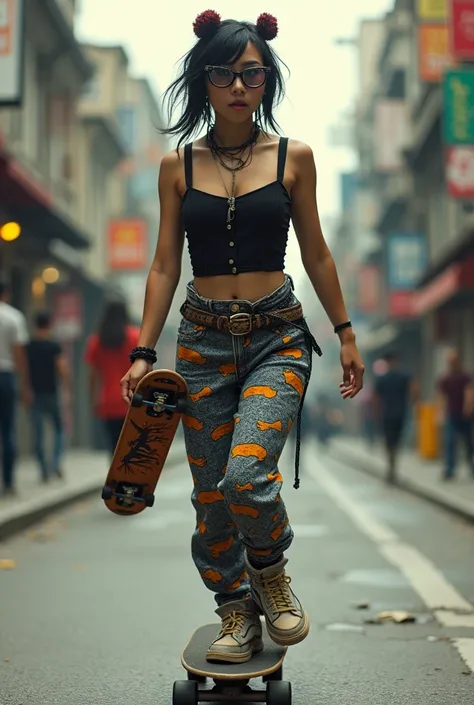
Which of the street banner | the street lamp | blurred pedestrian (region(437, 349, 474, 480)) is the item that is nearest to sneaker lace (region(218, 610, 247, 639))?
the street lamp

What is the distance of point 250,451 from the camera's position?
373cm

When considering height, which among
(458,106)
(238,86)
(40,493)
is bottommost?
(40,493)

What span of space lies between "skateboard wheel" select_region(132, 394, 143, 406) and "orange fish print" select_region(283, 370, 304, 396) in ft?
1.50

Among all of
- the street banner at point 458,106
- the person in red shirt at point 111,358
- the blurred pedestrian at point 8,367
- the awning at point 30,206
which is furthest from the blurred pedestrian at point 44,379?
the street banner at point 458,106

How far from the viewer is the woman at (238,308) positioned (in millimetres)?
3855

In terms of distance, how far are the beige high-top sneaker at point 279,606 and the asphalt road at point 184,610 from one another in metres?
0.44

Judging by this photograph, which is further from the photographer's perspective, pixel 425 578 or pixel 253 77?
pixel 425 578

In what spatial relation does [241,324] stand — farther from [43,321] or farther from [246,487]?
[43,321]

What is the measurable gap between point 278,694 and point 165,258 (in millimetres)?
1467

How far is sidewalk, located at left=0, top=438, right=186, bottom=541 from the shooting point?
32.0ft

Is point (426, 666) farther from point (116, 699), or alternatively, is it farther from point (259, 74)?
point (259, 74)

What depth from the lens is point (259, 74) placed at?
4.08 m

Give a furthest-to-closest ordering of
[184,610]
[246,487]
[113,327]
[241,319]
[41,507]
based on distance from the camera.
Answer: [113,327] → [41,507] → [184,610] → [241,319] → [246,487]

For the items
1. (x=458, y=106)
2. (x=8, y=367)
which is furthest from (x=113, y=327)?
(x=458, y=106)
